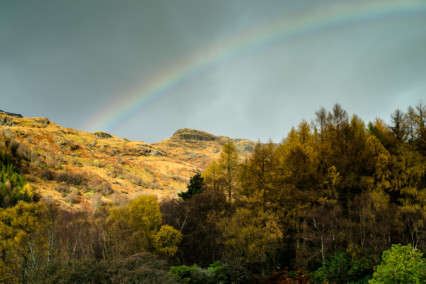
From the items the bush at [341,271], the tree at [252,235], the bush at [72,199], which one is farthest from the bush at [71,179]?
the bush at [341,271]

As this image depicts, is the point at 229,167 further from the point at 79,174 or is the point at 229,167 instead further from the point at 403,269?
the point at 79,174

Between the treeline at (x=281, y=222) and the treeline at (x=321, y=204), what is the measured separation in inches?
4.6

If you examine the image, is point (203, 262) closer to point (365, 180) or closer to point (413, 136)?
point (365, 180)

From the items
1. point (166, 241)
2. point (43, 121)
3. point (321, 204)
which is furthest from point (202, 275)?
point (43, 121)

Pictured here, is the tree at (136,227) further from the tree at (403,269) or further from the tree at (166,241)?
the tree at (403,269)

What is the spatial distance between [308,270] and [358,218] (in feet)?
24.1

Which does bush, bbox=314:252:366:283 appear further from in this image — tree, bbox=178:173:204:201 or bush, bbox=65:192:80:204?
bush, bbox=65:192:80:204

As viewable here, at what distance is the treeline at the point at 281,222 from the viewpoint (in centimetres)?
1642

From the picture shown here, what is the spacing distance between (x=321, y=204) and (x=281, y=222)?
16.4 feet

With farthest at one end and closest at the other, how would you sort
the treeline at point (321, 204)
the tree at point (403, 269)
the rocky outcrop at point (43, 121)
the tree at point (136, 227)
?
the rocky outcrop at point (43, 121)
the tree at point (136, 227)
the treeline at point (321, 204)
the tree at point (403, 269)

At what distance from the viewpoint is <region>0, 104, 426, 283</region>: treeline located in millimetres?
16422

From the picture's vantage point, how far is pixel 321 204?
22.2 meters

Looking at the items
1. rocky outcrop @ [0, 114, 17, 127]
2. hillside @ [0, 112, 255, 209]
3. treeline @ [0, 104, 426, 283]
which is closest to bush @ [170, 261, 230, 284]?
treeline @ [0, 104, 426, 283]

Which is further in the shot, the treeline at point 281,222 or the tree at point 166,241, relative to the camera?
the tree at point 166,241
